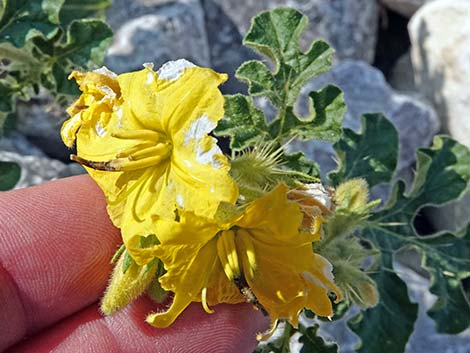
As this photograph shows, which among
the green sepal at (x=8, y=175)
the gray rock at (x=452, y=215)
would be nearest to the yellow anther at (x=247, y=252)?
the green sepal at (x=8, y=175)

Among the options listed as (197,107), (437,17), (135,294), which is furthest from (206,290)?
(437,17)

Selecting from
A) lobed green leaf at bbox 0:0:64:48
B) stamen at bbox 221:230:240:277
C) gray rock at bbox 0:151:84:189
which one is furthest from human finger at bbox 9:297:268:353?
gray rock at bbox 0:151:84:189

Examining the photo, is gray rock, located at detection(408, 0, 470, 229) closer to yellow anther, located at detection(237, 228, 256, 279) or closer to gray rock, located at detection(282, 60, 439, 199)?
gray rock, located at detection(282, 60, 439, 199)

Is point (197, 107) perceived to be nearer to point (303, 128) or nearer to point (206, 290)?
point (206, 290)

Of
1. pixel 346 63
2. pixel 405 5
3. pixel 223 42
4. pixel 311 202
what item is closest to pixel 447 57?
pixel 346 63

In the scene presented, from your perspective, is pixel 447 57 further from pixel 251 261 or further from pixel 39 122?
pixel 251 261
